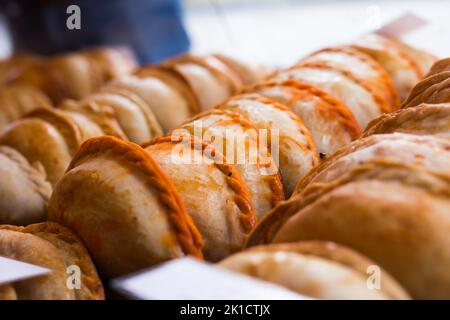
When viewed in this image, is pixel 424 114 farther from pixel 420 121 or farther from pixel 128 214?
pixel 128 214

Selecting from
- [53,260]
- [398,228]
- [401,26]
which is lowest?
[53,260]

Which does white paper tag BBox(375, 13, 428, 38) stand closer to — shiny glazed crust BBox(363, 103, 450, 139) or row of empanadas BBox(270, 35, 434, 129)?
row of empanadas BBox(270, 35, 434, 129)

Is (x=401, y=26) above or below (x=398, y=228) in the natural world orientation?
above

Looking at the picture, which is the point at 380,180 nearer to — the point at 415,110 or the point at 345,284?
the point at 345,284

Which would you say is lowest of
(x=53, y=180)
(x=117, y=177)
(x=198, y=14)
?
(x=53, y=180)

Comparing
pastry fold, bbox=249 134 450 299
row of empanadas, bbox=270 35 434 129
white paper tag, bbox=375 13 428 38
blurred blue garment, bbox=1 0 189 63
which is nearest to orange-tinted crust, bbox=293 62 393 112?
row of empanadas, bbox=270 35 434 129

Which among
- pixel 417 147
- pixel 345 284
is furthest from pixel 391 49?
pixel 345 284

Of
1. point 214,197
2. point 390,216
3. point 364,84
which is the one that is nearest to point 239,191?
point 214,197
